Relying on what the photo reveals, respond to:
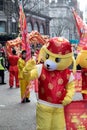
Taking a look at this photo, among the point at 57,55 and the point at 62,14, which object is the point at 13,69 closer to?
the point at 57,55

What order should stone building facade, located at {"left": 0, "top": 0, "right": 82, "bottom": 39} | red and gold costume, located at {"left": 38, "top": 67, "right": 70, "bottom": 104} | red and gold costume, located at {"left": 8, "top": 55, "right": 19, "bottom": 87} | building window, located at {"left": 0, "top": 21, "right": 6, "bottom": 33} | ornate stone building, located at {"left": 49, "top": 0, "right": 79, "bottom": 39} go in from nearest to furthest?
1. red and gold costume, located at {"left": 38, "top": 67, "right": 70, "bottom": 104}
2. red and gold costume, located at {"left": 8, "top": 55, "right": 19, "bottom": 87}
3. stone building facade, located at {"left": 0, "top": 0, "right": 82, "bottom": 39}
4. building window, located at {"left": 0, "top": 21, "right": 6, "bottom": 33}
5. ornate stone building, located at {"left": 49, "top": 0, "right": 79, "bottom": 39}

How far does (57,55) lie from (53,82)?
0.40 meters

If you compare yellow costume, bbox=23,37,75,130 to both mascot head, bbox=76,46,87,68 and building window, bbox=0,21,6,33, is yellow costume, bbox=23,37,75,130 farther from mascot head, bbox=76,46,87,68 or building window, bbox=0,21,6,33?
building window, bbox=0,21,6,33

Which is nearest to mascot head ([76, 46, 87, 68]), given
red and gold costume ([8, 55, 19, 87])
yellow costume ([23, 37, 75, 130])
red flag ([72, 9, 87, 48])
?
red flag ([72, 9, 87, 48])

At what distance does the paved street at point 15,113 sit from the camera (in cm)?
905

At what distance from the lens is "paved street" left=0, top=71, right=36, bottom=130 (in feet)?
29.7

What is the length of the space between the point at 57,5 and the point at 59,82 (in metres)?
111

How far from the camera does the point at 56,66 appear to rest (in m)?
6.43

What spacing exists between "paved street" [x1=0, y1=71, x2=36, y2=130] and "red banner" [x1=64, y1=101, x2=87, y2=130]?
2.26m

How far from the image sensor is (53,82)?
21.5 feet

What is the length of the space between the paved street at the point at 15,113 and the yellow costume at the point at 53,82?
228cm

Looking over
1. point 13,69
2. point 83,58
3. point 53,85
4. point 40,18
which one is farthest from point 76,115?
point 40,18

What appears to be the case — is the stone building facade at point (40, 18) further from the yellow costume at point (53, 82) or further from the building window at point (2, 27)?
the yellow costume at point (53, 82)

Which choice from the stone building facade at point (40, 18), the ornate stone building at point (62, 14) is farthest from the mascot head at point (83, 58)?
the ornate stone building at point (62, 14)
